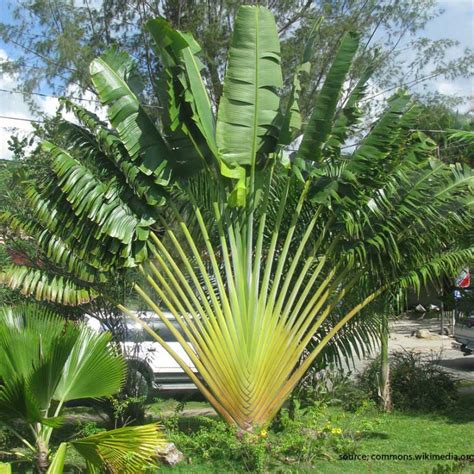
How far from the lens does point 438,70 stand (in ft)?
51.6

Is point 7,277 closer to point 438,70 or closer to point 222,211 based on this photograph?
point 222,211

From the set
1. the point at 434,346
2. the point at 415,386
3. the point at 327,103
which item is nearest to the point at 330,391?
the point at 415,386

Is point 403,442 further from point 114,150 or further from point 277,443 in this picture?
point 114,150

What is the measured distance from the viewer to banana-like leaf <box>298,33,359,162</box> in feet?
28.0

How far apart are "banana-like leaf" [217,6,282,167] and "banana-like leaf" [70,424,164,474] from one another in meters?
3.57

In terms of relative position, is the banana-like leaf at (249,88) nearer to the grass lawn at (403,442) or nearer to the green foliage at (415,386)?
the grass lawn at (403,442)

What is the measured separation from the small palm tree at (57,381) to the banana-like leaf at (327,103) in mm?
3645

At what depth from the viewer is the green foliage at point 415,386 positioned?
11.4 m

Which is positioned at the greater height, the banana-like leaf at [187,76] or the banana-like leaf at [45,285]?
the banana-like leaf at [187,76]

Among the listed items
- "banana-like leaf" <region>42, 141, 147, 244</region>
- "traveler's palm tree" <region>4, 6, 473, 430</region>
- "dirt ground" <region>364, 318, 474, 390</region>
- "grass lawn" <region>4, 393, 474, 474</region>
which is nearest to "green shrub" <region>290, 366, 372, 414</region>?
"grass lawn" <region>4, 393, 474, 474</region>

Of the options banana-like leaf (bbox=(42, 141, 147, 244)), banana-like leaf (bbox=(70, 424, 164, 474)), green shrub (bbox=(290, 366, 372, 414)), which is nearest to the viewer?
banana-like leaf (bbox=(70, 424, 164, 474))

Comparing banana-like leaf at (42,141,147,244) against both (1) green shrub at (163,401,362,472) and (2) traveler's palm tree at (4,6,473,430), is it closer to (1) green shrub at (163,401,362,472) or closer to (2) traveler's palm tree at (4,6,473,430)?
(2) traveler's palm tree at (4,6,473,430)

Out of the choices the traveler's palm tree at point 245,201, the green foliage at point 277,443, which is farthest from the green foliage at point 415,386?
the green foliage at point 277,443

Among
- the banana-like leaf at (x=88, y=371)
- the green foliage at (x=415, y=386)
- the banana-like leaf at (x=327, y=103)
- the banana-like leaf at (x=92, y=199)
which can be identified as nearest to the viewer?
the banana-like leaf at (x=88, y=371)
